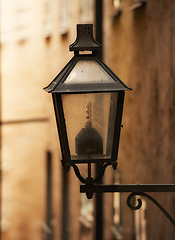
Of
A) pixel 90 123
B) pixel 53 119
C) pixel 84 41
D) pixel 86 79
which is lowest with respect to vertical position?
pixel 53 119

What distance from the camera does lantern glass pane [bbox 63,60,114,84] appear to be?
185 inches

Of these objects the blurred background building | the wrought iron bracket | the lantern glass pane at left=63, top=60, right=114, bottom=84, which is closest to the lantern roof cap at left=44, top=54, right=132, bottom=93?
the lantern glass pane at left=63, top=60, right=114, bottom=84

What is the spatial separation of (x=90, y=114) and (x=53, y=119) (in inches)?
497

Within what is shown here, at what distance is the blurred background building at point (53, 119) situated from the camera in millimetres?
8344

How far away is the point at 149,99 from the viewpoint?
9.00m

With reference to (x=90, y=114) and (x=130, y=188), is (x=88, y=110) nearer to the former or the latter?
(x=90, y=114)

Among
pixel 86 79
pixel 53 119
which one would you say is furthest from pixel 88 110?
pixel 53 119

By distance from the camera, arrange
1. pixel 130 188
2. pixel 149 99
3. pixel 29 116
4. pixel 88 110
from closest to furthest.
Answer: pixel 88 110 → pixel 130 188 → pixel 149 99 → pixel 29 116

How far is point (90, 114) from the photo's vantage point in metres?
4.69

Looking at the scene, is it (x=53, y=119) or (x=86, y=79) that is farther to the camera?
(x=53, y=119)

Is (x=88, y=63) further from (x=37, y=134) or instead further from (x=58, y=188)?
(x=37, y=134)

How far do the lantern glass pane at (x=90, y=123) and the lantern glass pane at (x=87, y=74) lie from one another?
85 mm

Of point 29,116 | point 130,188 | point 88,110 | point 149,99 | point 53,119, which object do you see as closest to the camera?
point 88,110

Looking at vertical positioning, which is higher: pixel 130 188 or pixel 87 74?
pixel 87 74
